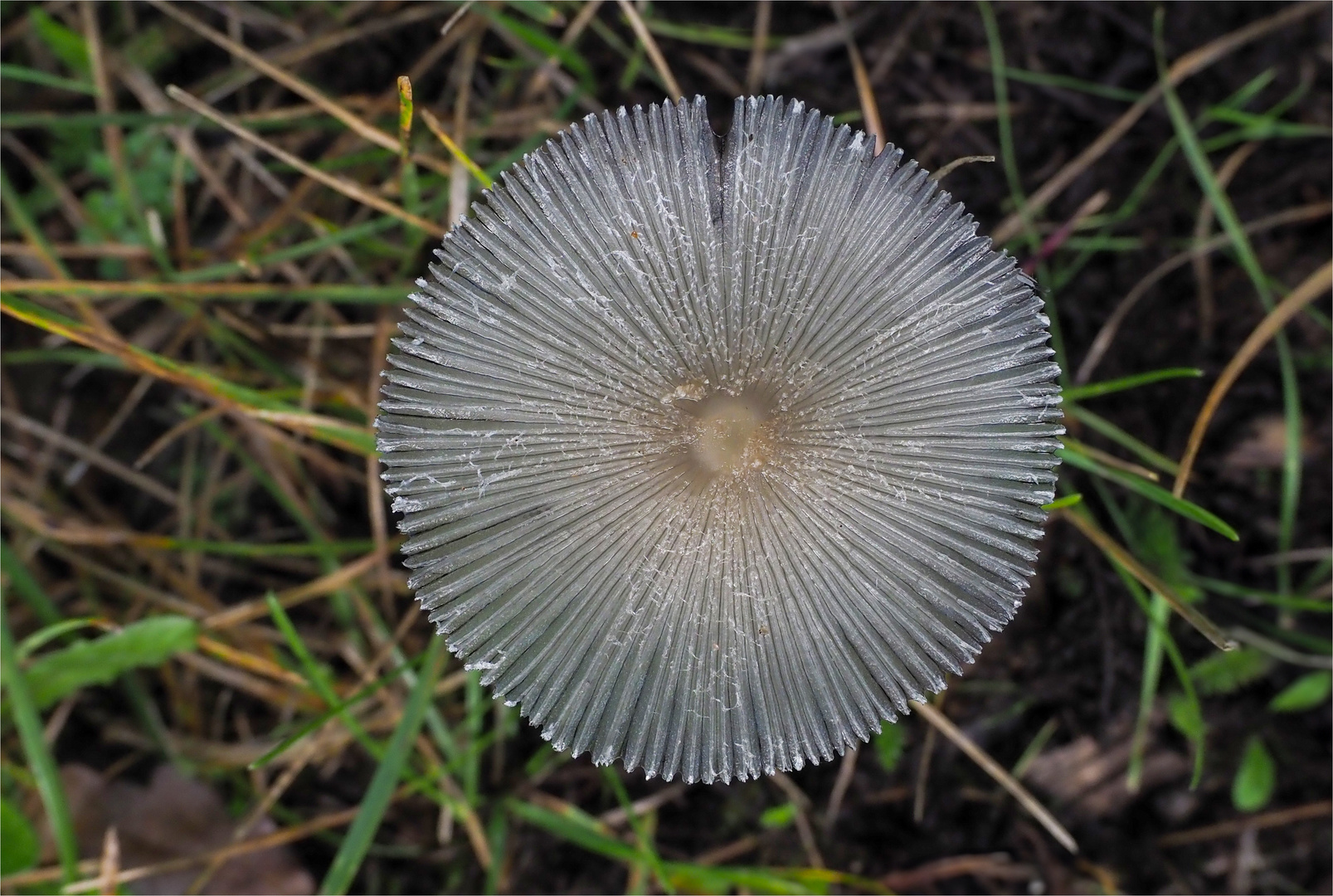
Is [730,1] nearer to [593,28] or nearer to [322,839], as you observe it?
[593,28]

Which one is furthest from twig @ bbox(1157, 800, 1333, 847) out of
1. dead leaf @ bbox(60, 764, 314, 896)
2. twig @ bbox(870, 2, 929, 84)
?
dead leaf @ bbox(60, 764, 314, 896)

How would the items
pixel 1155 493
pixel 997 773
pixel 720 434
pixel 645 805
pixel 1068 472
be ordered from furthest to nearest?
pixel 1068 472
pixel 645 805
pixel 997 773
pixel 1155 493
pixel 720 434

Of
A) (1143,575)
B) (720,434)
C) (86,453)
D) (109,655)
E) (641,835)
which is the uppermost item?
(86,453)

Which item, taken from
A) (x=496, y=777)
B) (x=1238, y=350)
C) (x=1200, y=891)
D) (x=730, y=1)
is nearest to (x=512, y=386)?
(x=496, y=777)

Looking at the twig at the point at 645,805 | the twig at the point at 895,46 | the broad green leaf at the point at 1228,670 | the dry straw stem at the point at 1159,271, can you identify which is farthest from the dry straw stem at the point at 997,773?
the twig at the point at 895,46

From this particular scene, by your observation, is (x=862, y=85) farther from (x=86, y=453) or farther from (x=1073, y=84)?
(x=86, y=453)

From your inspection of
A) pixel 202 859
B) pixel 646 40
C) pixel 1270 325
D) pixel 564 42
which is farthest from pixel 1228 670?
pixel 202 859

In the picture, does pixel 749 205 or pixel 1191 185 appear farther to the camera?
pixel 1191 185

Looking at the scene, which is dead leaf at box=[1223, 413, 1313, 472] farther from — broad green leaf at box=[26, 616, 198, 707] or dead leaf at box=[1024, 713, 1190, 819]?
broad green leaf at box=[26, 616, 198, 707]
